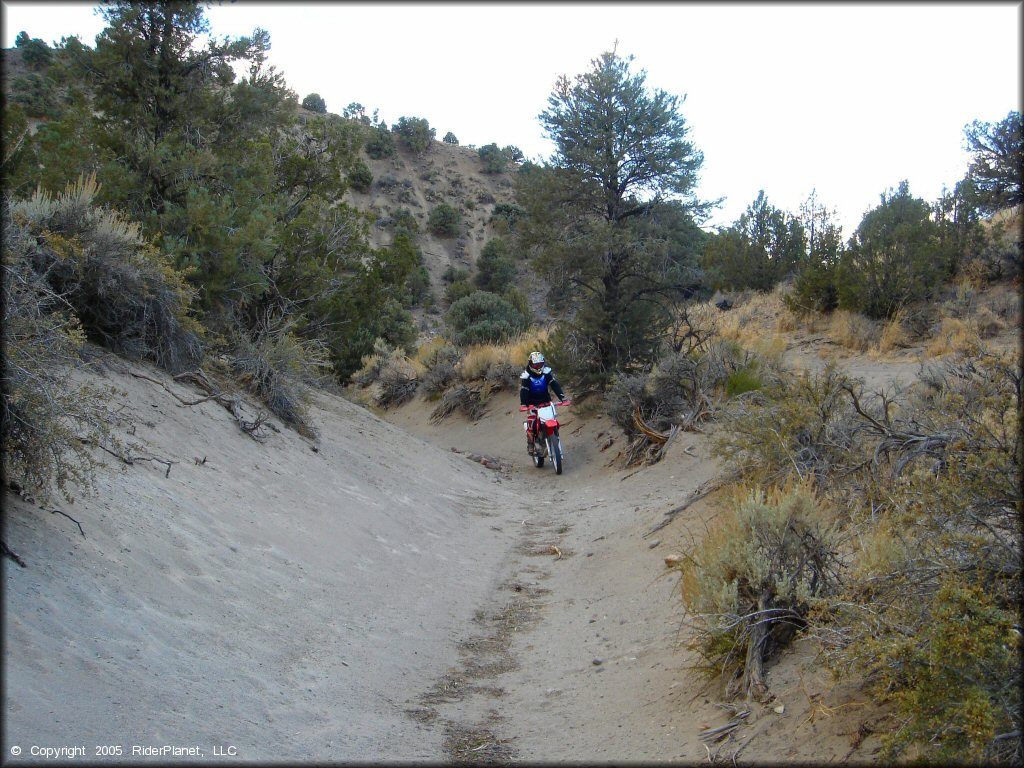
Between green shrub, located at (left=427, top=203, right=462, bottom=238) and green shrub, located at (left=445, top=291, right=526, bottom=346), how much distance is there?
31.5 metres

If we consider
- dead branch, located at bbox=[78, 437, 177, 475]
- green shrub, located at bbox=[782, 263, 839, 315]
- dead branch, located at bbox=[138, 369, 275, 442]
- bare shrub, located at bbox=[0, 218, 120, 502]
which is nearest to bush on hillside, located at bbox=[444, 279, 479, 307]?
green shrub, located at bbox=[782, 263, 839, 315]

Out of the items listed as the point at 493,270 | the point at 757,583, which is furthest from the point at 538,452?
the point at 493,270

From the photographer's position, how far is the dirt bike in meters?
14.6

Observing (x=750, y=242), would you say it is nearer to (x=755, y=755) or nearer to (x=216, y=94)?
(x=216, y=94)


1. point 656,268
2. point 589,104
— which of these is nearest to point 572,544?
point 656,268

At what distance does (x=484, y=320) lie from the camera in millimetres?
27812

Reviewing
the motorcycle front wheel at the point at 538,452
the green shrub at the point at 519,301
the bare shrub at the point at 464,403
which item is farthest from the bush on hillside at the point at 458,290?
the motorcycle front wheel at the point at 538,452

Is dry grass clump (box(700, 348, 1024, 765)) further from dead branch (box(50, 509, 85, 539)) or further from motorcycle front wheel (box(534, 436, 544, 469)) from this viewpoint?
motorcycle front wheel (box(534, 436, 544, 469))

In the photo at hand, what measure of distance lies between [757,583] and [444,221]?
189 feet

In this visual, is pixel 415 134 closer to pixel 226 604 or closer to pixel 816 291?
pixel 816 291

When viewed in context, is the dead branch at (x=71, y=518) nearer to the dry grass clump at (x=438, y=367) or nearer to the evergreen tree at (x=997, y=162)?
the dry grass clump at (x=438, y=367)

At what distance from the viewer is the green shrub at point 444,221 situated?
60062mm

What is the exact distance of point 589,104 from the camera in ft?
55.7

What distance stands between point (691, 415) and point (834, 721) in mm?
9810
